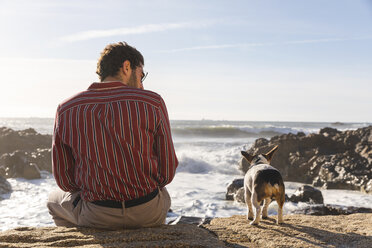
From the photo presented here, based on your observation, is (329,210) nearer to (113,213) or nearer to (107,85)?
(113,213)

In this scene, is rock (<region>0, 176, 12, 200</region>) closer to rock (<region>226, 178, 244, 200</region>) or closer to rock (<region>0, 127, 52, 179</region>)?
rock (<region>0, 127, 52, 179</region>)

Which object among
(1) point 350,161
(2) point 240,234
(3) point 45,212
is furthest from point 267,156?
(1) point 350,161

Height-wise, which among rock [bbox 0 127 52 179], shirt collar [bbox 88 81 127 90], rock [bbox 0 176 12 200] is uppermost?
shirt collar [bbox 88 81 127 90]

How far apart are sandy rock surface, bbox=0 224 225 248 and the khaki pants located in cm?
6

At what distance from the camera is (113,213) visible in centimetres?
288

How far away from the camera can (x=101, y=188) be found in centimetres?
275

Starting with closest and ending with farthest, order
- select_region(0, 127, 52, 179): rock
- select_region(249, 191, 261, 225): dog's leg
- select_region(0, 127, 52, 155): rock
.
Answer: select_region(249, 191, 261, 225): dog's leg → select_region(0, 127, 52, 179): rock → select_region(0, 127, 52, 155): rock

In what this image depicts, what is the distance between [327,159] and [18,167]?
896 cm

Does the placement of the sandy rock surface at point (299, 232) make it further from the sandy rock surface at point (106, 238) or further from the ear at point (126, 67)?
the ear at point (126, 67)

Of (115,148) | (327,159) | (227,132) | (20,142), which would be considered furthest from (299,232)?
(227,132)

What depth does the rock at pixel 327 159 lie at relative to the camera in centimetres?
975

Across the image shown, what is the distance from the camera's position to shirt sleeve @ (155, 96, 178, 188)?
2.79m

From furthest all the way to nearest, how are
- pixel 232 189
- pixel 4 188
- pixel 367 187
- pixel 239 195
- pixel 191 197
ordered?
pixel 4 188, pixel 367 187, pixel 191 197, pixel 232 189, pixel 239 195

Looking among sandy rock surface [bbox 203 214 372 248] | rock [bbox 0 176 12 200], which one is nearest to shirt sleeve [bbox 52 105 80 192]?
sandy rock surface [bbox 203 214 372 248]
